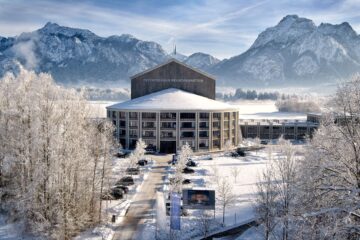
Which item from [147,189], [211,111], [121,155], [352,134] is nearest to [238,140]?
[211,111]

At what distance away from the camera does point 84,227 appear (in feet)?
144

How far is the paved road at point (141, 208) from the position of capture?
43.0 metres

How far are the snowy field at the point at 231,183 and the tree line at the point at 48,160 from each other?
8.34 metres

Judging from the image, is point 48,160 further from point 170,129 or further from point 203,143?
point 203,143

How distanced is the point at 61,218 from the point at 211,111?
68362 millimetres

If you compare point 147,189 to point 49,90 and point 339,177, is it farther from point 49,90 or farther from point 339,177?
point 339,177

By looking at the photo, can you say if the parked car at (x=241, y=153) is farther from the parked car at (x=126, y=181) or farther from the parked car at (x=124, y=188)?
the parked car at (x=124, y=188)

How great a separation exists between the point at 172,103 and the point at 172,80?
15586 millimetres

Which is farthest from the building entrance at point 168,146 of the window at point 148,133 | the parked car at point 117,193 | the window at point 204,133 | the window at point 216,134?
the parked car at point 117,193

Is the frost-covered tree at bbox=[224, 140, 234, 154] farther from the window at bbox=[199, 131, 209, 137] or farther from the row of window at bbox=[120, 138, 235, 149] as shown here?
the window at bbox=[199, 131, 209, 137]

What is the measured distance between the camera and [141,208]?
51406 mm

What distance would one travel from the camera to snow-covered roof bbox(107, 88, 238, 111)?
101625 millimetres

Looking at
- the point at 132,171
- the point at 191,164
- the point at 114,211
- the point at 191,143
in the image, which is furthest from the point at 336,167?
the point at 191,143

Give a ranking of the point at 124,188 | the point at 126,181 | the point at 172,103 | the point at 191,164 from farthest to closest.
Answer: the point at 172,103, the point at 191,164, the point at 126,181, the point at 124,188
